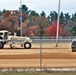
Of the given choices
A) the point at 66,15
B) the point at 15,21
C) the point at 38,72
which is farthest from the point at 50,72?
the point at 66,15

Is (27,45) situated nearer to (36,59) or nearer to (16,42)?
(16,42)

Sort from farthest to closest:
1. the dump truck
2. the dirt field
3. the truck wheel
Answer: the truck wheel → the dump truck → the dirt field

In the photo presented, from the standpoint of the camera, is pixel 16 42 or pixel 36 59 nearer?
pixel 36 59

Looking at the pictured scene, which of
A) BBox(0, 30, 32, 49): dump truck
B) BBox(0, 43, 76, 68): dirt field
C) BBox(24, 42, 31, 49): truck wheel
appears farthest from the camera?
BBox(24, 42, 31, 49): truck wheel

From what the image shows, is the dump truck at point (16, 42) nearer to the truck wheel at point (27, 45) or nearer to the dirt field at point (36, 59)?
the truck wheel at point (27, 45)

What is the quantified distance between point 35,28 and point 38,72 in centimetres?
9730

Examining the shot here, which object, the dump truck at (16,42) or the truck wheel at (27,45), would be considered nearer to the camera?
the dump truck at (16,42)

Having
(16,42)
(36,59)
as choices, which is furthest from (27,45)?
(36,59)

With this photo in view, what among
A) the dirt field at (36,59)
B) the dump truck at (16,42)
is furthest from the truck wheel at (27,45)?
the dirt field at (36,59)

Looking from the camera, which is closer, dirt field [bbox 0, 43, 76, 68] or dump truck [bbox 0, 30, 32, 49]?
dirt field [bbox 0, 43, 76, 68]

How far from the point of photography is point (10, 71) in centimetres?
1564

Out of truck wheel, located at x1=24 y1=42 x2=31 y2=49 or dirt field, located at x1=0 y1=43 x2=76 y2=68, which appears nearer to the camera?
dirt field, located at x1=0 y1=43 x2=76 y2=68

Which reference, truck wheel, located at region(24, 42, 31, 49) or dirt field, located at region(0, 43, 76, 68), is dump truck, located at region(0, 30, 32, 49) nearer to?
truck wheel, located at region(24, 42, 31, 49)

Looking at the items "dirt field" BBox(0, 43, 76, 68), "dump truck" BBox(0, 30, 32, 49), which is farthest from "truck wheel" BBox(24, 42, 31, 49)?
"dirt field" BBox(0, 43, 76, 68)
